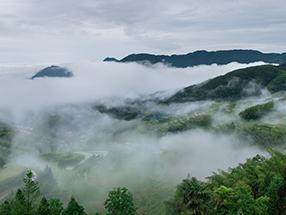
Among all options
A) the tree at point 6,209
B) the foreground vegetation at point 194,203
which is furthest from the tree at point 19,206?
the tree at point 6,209

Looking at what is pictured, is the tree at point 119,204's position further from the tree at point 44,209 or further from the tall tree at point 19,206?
the tall tree at point 19,206

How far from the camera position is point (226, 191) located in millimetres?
116375

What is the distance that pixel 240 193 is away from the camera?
10988 cm

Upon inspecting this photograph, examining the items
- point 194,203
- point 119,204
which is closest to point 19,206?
point 119,204

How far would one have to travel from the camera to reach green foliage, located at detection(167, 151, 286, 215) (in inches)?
4318

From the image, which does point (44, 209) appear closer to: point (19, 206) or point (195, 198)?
point (19, 206)

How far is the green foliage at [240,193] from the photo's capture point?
360 feet

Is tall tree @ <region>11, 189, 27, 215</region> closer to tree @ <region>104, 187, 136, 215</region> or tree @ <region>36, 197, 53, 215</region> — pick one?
tree @ <region>36, 197, 53, 215</region>

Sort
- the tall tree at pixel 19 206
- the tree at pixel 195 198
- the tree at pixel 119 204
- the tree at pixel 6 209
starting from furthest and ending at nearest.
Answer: the tree at pixel 6 209 < the tall tree at pixel 19 206 < the tree at pixel 195 198 < the tree at pixel 119 204

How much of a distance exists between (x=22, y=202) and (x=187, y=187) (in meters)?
39.5

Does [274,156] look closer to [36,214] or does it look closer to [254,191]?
[254,191]

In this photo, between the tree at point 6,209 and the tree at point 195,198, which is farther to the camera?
the tree at point 6,209

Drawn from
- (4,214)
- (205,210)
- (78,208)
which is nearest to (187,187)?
(205,210)

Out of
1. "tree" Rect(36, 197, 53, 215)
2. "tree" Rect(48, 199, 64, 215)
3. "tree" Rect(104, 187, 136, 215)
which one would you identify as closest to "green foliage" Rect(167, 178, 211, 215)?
"tree" Rect(104, 187, 136, 215)
